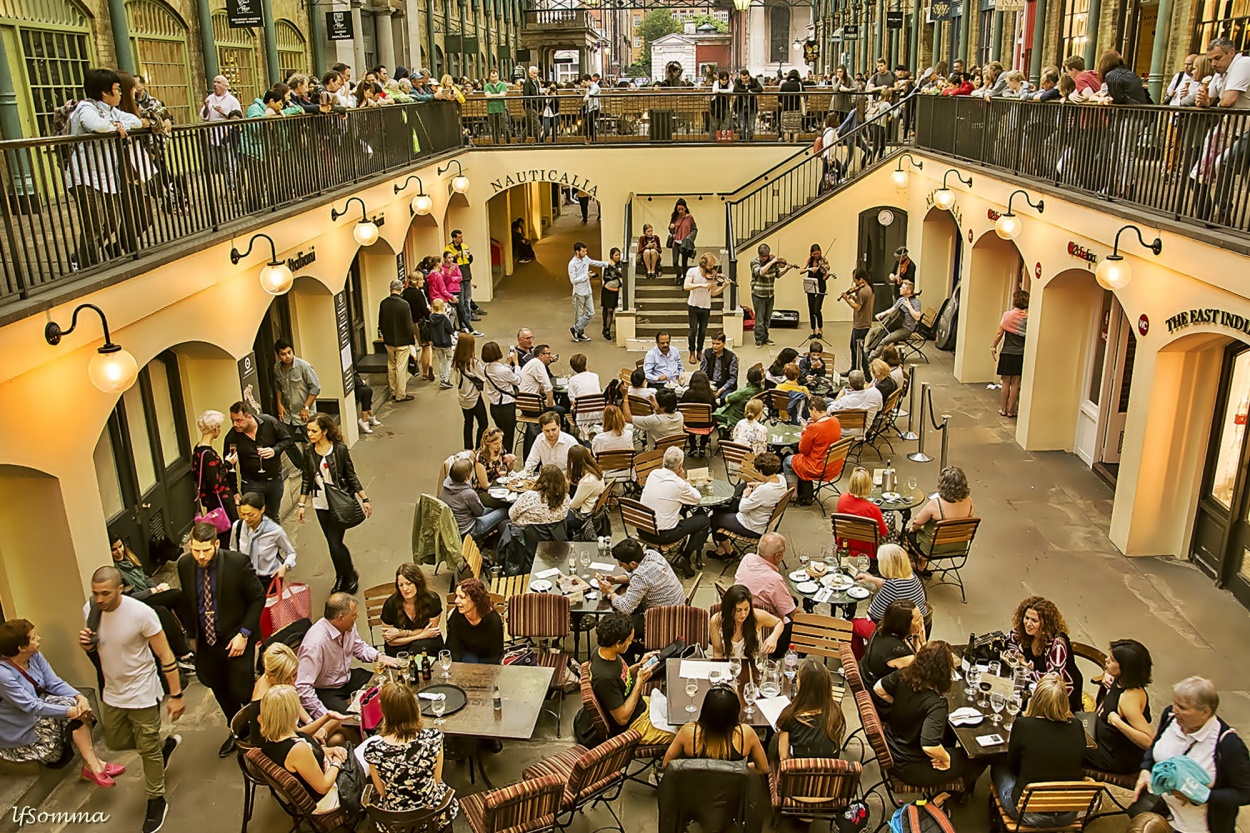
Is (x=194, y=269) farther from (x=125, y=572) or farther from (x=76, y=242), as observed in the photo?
(x=125, y=572)

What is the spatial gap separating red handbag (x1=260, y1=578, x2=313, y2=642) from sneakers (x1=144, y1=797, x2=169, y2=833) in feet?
4.54

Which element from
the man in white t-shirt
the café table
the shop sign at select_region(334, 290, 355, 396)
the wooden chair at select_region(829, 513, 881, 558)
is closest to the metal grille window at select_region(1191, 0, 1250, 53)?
the wooden chair at select_region(829, 513, 881, 558)

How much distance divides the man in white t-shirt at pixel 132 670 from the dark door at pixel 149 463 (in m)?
3.02

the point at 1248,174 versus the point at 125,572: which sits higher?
the point at 1248,174

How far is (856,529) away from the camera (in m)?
9.16

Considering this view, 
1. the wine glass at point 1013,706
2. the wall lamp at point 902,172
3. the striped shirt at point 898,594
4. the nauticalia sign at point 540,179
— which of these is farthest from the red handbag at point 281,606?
the nauticalia sign at point 540,179

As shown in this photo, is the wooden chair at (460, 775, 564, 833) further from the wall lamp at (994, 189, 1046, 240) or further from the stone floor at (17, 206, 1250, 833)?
the wall lamp at (994, 189, 1046, 240)

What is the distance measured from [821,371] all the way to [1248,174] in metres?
6.30

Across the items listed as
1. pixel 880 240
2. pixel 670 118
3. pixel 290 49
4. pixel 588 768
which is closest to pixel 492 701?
pixel 588 768

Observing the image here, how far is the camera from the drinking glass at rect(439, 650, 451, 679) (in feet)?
23.0

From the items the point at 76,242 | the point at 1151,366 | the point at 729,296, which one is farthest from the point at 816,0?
the point at 76,242

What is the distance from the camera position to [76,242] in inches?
303

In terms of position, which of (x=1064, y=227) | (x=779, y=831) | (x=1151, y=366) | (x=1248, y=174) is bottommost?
(x=779, y=831)

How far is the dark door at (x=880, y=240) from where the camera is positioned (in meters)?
20.5
